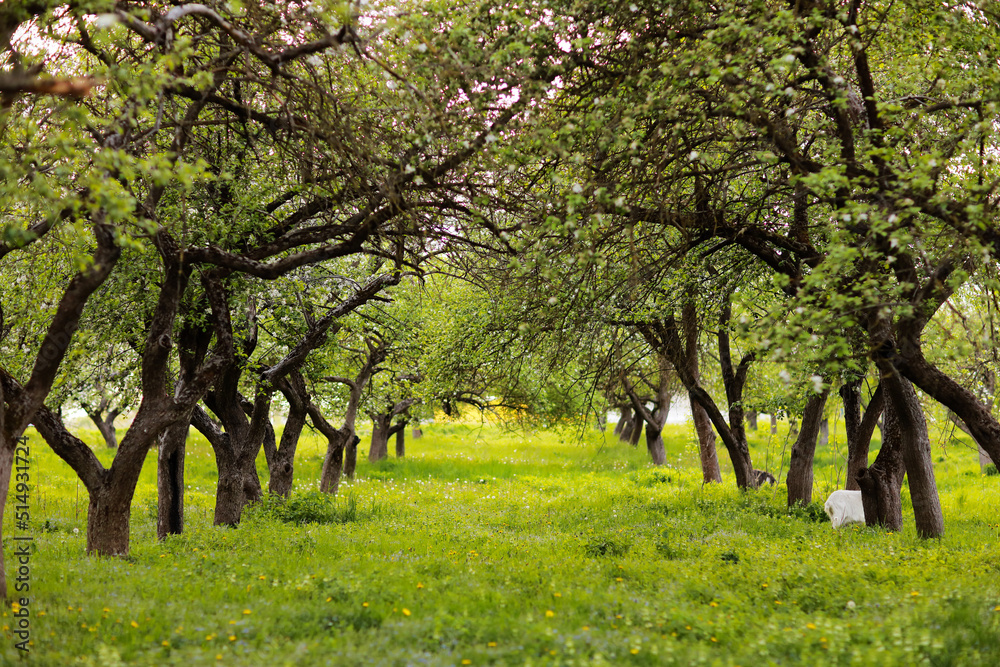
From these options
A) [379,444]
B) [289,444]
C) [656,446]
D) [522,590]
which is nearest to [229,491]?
[289,444]

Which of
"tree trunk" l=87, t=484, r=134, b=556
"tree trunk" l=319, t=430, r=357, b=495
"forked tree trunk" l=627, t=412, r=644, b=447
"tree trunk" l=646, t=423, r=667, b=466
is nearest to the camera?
"tree trunk" l=87, t=484, r=134, b=556

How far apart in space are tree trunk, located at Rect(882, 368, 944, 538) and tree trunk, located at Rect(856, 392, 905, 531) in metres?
1.26

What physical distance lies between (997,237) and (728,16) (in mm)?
3972

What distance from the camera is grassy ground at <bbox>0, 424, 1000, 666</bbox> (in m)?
6.37

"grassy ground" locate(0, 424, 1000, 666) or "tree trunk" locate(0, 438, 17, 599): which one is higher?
"tree trunk" locate(0, 438, 17, 599)

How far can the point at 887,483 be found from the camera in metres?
13.8

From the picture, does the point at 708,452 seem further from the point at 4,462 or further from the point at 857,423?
the point at 4,462

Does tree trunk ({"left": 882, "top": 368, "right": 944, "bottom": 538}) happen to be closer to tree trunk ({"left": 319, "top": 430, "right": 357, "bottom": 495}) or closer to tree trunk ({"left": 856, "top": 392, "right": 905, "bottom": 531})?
tree trunk ({"left": 856, "top": 392, "right": 905, "bottom": 531})

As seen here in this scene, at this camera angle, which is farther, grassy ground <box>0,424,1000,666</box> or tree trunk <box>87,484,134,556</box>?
tree trunk <box>87,484,134,556</box>

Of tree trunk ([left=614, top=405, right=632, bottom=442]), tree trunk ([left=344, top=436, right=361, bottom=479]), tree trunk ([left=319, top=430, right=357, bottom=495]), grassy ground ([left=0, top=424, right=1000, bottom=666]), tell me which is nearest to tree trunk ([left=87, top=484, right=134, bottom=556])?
grassy ground ([left=0, top=424, right=1000, bottom=666])

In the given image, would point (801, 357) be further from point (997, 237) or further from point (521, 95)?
point (521, 95)

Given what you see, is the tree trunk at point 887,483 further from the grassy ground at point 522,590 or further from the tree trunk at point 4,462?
the tree trunk at point 4,462

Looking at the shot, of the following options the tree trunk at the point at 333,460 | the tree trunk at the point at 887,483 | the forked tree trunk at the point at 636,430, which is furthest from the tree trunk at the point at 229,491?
the forked tree trunk at the point at 636,430

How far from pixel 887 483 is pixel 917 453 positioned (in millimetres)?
2613
